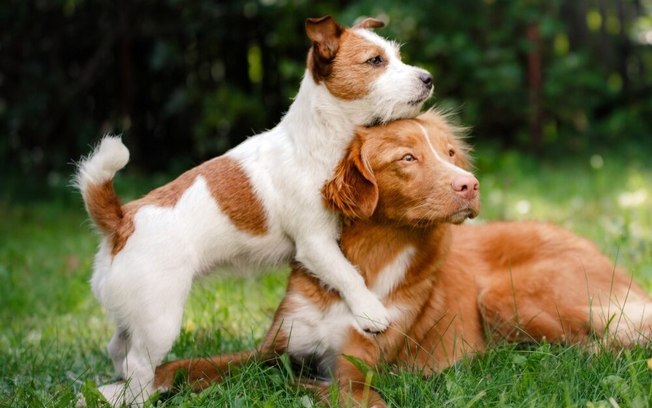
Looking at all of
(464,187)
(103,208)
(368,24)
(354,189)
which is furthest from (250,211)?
(368,24)

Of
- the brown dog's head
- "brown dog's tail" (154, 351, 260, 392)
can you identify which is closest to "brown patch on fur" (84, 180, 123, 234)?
"brown dog's tail" (154, 351, 260, 392)

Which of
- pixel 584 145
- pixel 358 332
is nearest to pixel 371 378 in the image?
pixel 358 332

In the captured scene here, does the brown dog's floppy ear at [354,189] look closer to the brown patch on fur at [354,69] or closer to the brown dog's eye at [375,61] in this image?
the brown patch on fur at [354,69]

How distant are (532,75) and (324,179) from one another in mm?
7575

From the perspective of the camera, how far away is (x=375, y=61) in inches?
135

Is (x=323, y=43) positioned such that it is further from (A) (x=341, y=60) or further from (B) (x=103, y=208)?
(B) (x=103, y=208)

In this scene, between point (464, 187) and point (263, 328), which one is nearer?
point (464, 187)

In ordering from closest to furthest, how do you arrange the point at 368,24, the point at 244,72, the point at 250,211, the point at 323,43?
the point at 250,211
the point at 323,43
the point at 368,24
the point at 244,72

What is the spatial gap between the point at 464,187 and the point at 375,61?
0.74 meters

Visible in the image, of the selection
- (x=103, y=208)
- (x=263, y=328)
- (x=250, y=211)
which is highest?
(x=103, y=208)

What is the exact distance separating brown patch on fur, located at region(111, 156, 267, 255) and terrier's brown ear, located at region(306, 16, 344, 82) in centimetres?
50

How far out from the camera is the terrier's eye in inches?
135

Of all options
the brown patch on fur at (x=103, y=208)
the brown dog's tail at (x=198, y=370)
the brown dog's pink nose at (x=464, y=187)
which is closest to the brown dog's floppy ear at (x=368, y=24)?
the brown dog's pink nose at (x=464, y=187)

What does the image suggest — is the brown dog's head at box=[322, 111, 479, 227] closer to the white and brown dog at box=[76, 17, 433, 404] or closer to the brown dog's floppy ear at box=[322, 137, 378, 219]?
the brown dog's floppy ear at box=[322, 137, 378, 219]
